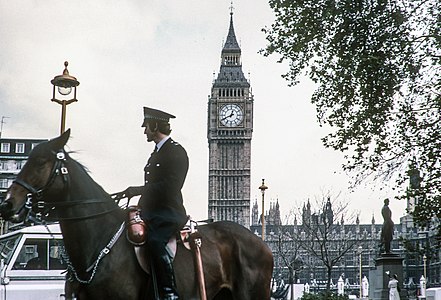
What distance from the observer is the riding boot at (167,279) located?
21.7ft

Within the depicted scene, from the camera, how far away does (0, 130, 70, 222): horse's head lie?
20.0ft

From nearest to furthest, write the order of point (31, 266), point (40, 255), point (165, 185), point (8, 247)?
point (165, 185) < point (31, 266) < point (40, 255) < point (8, 247)

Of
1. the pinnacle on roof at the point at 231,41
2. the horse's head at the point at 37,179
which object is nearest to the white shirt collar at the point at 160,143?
the horse's head at the point at 37,179

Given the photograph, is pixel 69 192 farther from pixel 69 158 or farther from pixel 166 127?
pixel 166 127

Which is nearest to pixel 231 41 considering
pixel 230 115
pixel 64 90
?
pixel 230 115

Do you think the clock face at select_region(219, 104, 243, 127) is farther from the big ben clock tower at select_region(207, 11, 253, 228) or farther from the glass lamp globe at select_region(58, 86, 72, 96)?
the glass lamp globe at select_region(58, 86, 72, 96)

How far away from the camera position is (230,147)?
450ft

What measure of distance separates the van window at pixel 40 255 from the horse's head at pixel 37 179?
232 inches

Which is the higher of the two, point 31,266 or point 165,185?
point 165,185

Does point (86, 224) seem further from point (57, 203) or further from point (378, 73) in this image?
point (378, 73)

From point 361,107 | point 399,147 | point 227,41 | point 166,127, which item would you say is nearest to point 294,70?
point 361,107

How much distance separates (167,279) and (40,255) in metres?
6.31

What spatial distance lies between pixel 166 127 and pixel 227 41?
143 m

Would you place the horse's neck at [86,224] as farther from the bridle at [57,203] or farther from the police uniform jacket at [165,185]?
the police uniform jacket at [165,185]
